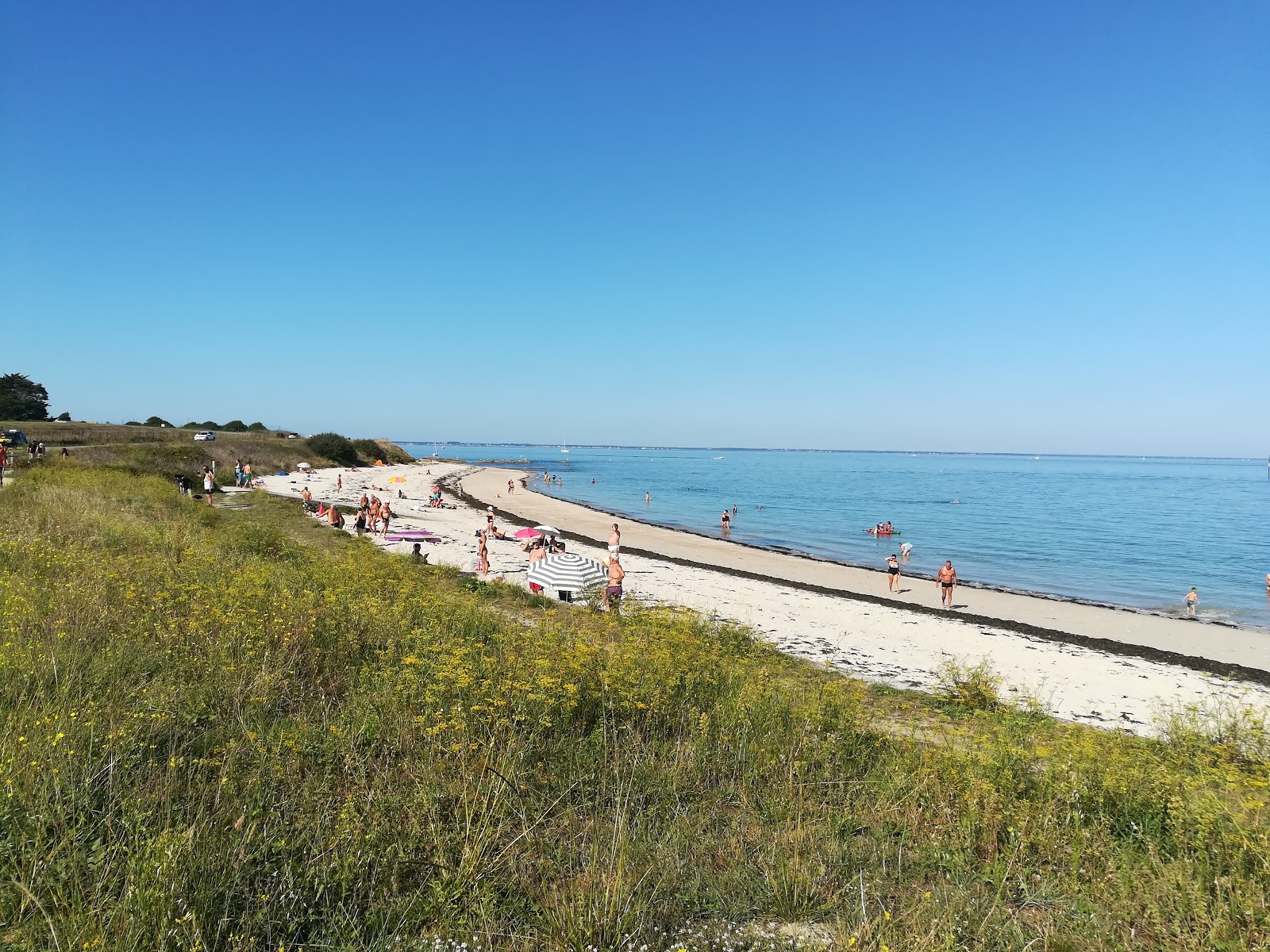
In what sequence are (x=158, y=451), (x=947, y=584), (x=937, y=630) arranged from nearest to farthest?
(x=937, y=630) < (x=947, y=584) < (x=158, y=451)

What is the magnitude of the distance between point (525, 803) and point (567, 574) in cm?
1163

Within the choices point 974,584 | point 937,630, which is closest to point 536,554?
point 937,630

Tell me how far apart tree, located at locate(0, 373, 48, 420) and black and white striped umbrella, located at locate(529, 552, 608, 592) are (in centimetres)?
7764

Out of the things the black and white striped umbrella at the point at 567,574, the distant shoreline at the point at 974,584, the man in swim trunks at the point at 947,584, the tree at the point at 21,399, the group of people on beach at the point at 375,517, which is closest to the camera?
the black and white striped umbrella at the point at 567,574

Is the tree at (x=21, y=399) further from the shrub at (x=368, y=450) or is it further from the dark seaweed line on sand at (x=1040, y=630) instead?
the dark seaweed line on sand at (x=1040, y=630)

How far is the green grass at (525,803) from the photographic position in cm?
319

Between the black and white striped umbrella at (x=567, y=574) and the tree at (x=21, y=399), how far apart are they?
77639 mm

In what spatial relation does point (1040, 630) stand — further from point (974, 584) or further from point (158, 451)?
point (158, 451)

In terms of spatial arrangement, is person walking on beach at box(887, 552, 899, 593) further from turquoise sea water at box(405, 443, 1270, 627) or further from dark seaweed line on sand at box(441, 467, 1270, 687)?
turquoise sea water at box(405, 443, 1270, 627)

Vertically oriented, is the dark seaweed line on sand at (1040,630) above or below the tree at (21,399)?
below

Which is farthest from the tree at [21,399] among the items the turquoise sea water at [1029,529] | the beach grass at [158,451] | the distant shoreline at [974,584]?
the distant shoreline at [974,584]

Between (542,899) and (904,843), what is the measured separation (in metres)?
2.68

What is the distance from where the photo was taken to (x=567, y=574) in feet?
52.2

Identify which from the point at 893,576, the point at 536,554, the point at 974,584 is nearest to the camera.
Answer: the point at 536,554
